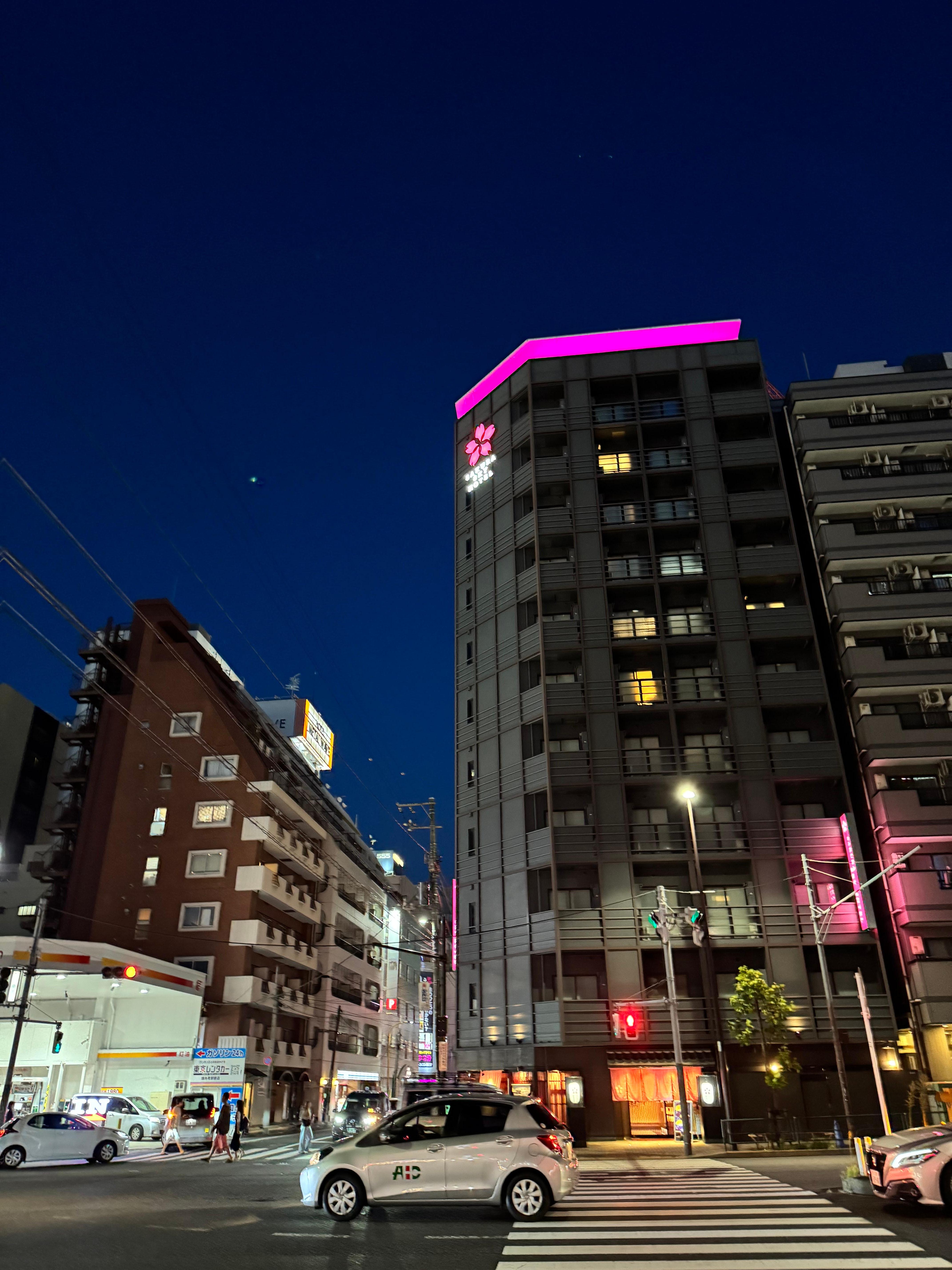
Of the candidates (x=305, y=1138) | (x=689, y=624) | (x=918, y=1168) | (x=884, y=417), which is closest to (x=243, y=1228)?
(x=918, y=1168)

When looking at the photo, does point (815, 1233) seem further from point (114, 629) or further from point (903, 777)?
point (114, 629)

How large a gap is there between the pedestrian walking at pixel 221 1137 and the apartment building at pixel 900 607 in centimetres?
2653

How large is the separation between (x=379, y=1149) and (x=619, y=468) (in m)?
40.1

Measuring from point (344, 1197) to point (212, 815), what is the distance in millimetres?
43746

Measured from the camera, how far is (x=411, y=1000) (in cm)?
10612

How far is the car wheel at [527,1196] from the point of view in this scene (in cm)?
1352

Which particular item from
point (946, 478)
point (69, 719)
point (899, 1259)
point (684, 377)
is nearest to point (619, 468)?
point (684, 377)

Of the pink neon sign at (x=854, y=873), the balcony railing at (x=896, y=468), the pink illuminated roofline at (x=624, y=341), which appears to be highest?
the pink illuminated roofline at (x=624, y=341)

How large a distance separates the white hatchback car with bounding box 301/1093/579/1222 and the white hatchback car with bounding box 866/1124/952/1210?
4.88m

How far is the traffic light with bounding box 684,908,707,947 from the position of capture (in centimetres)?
3297

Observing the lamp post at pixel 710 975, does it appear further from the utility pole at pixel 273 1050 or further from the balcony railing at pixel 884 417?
the utility pole at pixel 273 1050

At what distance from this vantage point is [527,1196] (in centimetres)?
1356

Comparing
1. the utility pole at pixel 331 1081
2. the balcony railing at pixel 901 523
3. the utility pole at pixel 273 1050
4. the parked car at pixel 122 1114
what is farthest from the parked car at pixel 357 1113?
the balcony railing at pixel 901 523

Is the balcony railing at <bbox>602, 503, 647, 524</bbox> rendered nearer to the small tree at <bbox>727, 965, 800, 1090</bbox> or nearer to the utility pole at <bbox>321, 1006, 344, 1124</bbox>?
the small tree at <bbox>727, 965, 800, 1090</bbox>
